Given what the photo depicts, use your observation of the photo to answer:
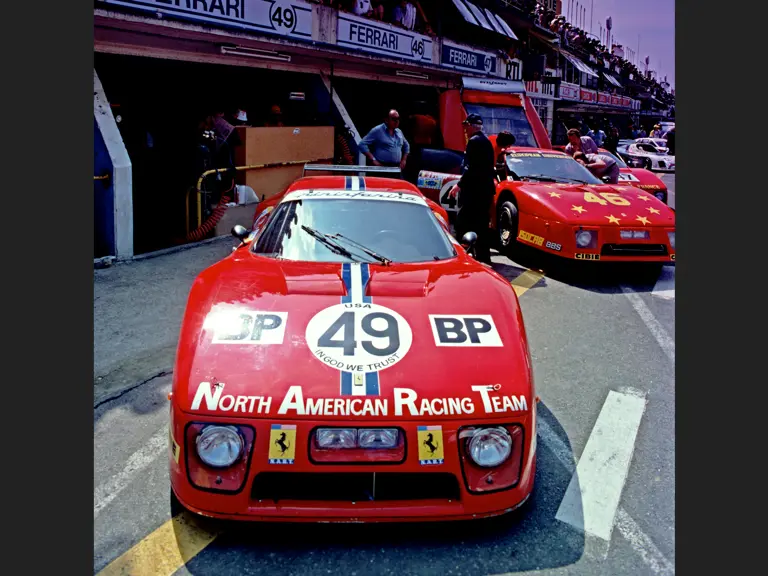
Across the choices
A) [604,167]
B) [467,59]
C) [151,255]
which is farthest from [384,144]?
[467,59]

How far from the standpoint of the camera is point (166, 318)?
17.3ft

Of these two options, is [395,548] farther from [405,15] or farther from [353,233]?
[405,15]

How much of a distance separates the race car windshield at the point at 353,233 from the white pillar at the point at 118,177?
330 centimetres

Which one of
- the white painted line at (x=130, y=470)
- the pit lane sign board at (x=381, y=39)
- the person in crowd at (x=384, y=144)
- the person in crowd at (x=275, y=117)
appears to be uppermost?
the pit lane sign board at (x=381, y=39)

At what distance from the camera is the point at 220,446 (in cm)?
250

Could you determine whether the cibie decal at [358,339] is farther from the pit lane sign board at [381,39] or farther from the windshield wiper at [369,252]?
the pit lane sign board at [381,39]

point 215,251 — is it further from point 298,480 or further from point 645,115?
point 645,115

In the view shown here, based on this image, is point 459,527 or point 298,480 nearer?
point 298,480

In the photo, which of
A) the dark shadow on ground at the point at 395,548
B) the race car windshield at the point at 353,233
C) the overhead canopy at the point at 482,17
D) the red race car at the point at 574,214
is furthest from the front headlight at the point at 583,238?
the overhead canopy at the point at 482,17

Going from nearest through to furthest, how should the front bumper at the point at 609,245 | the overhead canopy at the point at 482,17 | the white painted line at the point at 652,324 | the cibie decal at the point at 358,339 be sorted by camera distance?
the cibie decal at the point at 358,339 < the white painted line at the point at 652,324 < the front bumper at the point at 609,245 < the overhead canopy at the point at 482,17

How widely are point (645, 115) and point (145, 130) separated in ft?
A: 249

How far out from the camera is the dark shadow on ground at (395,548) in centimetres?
249

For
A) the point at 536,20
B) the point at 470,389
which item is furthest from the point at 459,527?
the point at 536,20

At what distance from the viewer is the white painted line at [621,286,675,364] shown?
5230mm
